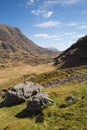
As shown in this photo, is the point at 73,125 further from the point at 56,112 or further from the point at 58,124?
the point at 56,112

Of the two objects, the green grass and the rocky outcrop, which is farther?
the rocky outcrop

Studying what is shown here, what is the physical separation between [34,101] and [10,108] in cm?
695

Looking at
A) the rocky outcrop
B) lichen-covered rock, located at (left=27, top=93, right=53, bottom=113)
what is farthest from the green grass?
the rocky outcrop

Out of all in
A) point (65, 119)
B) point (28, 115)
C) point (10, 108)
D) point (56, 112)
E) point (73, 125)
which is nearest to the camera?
point (73, 125)

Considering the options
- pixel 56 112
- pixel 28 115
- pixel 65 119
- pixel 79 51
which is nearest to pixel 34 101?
pixel 28 115

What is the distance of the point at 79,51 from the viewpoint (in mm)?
133625

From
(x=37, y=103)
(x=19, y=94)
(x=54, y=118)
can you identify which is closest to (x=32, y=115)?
(x=37, y=103)

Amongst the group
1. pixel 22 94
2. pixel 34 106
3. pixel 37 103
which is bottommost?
pixel 34 106

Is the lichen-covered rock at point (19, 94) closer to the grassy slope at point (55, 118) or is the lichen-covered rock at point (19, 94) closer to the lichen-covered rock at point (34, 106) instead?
the grassy slope at point (55, 118)

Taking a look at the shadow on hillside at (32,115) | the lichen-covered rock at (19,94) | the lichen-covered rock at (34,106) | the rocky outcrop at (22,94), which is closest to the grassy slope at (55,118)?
the shadow on hillside at (32,115)

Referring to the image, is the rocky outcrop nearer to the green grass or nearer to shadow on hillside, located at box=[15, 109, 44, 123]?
shadow on hillside, located at box=[15, 109, 44, 123]

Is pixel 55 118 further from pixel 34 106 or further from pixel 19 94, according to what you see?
pixel 19 94

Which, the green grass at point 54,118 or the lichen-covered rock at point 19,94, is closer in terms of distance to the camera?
the green grass at point 54,118

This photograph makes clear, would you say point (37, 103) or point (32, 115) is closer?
point (32, 115)
